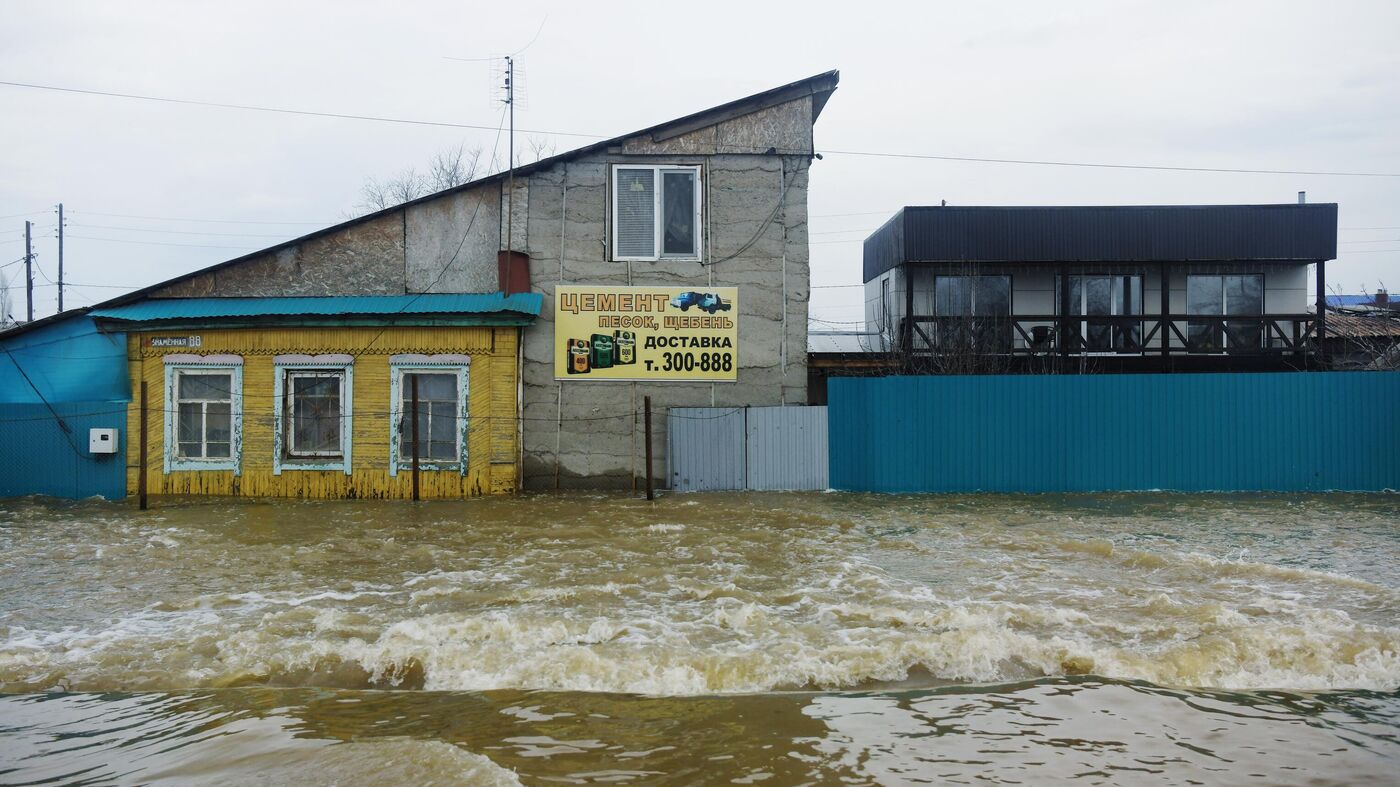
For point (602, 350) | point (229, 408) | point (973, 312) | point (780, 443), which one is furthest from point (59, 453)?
point (973, 312)

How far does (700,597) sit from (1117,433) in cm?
1039

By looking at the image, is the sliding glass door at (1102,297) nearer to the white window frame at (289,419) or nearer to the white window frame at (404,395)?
the white window frame at (404,395)

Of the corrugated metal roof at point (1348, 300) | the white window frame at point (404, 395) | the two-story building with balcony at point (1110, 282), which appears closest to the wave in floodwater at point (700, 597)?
the white window frame at point (404, 395)

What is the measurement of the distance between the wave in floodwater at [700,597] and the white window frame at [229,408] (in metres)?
1.66

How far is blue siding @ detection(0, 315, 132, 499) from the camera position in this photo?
53.4 feet

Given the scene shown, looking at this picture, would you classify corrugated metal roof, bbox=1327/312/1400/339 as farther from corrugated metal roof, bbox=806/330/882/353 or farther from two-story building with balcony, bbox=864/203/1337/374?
corrugated metal roof, bbox=806/330/882/353

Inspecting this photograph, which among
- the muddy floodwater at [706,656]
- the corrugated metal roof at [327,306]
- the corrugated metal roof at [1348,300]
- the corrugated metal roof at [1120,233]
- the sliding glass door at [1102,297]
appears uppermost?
the corrugated metal roof at [1348,300]

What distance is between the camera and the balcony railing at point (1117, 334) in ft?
74.5

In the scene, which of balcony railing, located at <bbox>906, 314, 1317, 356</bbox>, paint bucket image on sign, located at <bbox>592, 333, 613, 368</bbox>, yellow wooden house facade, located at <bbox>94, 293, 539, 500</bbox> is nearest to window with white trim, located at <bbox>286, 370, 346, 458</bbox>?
yellow wooden house facade, located at <bbox>94, 293, 539, 500</bbox>

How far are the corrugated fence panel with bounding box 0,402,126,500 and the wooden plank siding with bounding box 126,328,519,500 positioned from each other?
302mm

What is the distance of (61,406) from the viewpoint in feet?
53.8

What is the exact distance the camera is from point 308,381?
16391mm

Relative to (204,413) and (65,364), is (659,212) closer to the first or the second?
(204,413)

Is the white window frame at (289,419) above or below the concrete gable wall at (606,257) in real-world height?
below
